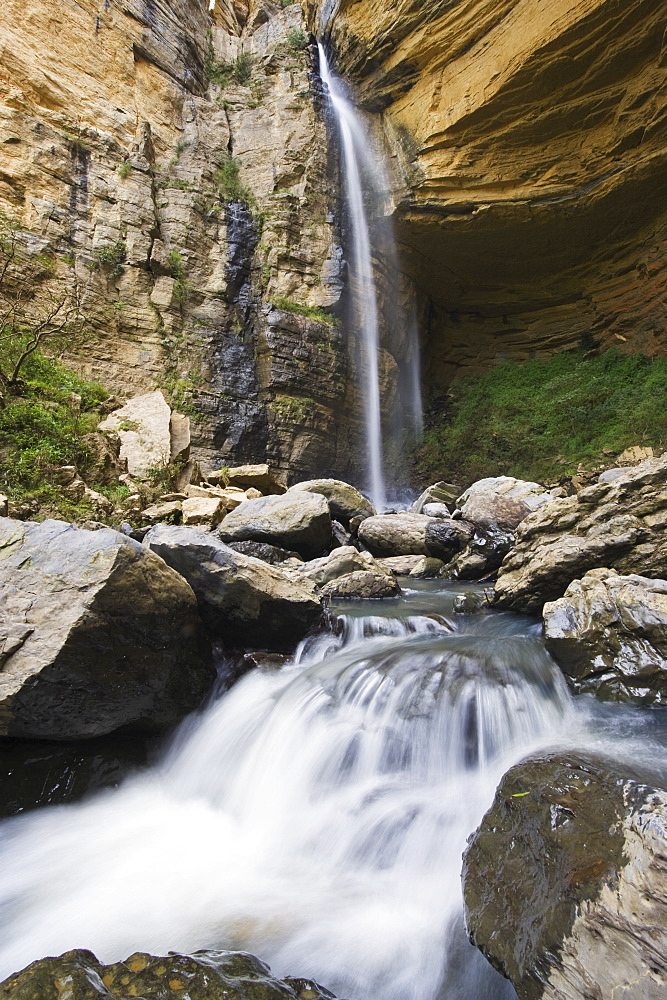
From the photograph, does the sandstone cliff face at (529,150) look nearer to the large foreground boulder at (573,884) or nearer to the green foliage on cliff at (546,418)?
the green foliage on cliff at (546,418)

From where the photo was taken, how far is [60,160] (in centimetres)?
1259

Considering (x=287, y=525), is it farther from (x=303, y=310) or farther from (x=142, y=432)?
(x=303, y=310)

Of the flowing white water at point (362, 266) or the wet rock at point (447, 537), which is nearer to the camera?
the wet rock at point (447, 537)

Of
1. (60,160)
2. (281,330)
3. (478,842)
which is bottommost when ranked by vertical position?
(478,842)

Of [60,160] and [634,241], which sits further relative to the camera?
[634,241]

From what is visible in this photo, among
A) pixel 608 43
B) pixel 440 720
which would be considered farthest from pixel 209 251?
pixel 440 720

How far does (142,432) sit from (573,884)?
9.97 metres

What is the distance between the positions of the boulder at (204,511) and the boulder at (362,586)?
2.62m

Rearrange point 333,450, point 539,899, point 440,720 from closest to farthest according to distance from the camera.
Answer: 1. point 539,899
2. point 440,720
3. point 333,450

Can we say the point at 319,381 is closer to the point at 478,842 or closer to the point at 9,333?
the point at 9,333

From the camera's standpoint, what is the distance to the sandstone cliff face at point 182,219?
39.9 feet

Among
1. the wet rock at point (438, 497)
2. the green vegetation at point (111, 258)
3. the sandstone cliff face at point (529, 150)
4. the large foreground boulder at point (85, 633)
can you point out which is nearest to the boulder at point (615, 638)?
the large foreground boulder at point (85, 633)

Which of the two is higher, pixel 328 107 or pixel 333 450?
pixel 328 107

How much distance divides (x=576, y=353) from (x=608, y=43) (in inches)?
326
